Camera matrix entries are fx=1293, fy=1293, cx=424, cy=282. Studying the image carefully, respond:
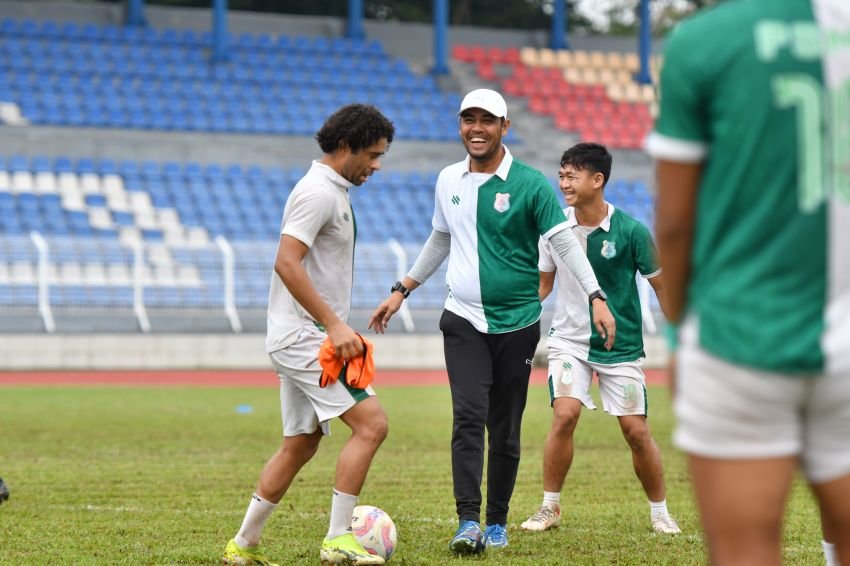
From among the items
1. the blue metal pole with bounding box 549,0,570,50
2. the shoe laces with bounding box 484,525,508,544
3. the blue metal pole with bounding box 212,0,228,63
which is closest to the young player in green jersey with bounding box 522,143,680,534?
the shoe laces with bounding box 484,525,508,544

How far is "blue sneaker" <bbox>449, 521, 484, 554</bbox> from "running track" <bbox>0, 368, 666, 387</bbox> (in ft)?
41.4

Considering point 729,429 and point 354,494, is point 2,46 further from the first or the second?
point 729,429

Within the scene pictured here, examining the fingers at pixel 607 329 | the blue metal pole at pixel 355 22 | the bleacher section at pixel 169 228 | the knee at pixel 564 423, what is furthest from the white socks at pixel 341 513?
the blue metal pole at pixel 355 22

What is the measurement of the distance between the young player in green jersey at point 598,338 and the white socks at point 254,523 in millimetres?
1957

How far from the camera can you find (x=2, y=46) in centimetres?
3017

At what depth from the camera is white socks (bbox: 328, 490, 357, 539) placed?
6059 millimetres

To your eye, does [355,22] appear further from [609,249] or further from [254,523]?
[254,523]

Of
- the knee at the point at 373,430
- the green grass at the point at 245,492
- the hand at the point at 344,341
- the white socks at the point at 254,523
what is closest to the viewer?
the hand at the point at 344,341

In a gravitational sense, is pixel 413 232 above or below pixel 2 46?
below

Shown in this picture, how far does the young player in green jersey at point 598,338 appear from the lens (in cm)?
761

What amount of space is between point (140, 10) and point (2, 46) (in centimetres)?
435

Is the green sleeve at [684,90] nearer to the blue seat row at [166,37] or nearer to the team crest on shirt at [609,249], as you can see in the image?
the team crest on shirt at [609,249]

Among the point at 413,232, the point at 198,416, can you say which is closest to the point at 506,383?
the point at 198,416

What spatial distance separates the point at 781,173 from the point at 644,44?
114 ft
